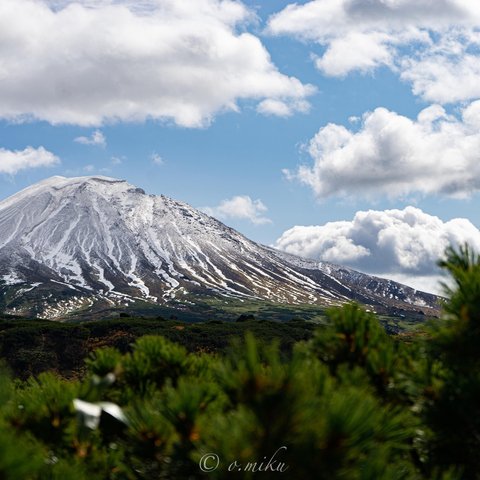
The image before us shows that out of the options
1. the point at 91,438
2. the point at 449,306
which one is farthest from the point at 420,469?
the point at 91,438

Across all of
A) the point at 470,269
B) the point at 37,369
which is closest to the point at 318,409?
the point at 470,269

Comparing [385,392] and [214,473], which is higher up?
[385,392]

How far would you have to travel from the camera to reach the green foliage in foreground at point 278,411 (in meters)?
2.07

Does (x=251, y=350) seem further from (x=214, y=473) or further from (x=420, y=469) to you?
(x=420, y=469)

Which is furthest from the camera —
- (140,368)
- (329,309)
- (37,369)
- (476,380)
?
(37,369)

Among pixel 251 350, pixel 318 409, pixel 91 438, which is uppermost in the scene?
pixel 251 350

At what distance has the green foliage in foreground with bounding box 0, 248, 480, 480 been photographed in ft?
6.79

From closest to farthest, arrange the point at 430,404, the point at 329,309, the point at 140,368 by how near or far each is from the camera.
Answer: the point at 430,404, the point at 329,309, the point at 140,368

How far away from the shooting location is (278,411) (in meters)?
2.07

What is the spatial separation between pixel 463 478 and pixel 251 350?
4.49 feet

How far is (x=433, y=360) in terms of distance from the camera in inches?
114

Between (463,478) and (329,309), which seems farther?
(329,309)

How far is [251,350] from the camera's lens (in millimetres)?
2082

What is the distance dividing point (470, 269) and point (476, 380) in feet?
1.87
